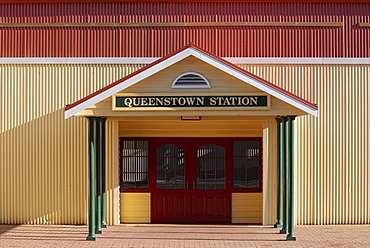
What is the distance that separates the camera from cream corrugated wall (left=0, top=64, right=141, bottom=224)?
15391 mm

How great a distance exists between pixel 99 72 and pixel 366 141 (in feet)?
23.5

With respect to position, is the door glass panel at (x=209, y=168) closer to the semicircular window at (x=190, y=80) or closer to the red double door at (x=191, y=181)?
the red double door at (x=191, y=181)

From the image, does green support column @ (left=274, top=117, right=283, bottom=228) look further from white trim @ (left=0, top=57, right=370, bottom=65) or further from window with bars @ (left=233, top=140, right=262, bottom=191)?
white trim @ (left=0, top=57, right=370, bottom=65)

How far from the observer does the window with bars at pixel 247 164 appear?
15734 millimetres

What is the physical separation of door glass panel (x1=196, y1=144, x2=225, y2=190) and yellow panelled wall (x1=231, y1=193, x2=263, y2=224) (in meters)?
0.65

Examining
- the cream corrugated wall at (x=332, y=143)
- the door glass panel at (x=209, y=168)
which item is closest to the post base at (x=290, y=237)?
the cream corrugated wall at (x=332, y=143)

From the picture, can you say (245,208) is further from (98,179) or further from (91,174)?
(91,174)

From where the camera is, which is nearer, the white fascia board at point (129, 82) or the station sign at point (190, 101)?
the white fascia board at point (129, 82)

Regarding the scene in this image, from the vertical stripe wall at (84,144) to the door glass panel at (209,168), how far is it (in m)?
2.03

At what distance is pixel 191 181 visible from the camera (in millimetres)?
15805

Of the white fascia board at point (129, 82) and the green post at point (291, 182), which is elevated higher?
the white fascia board at point (129, 82)

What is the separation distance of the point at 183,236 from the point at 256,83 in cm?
391

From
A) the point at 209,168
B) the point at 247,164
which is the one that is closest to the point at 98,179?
the point at 209,168

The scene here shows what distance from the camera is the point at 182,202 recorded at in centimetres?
1581
